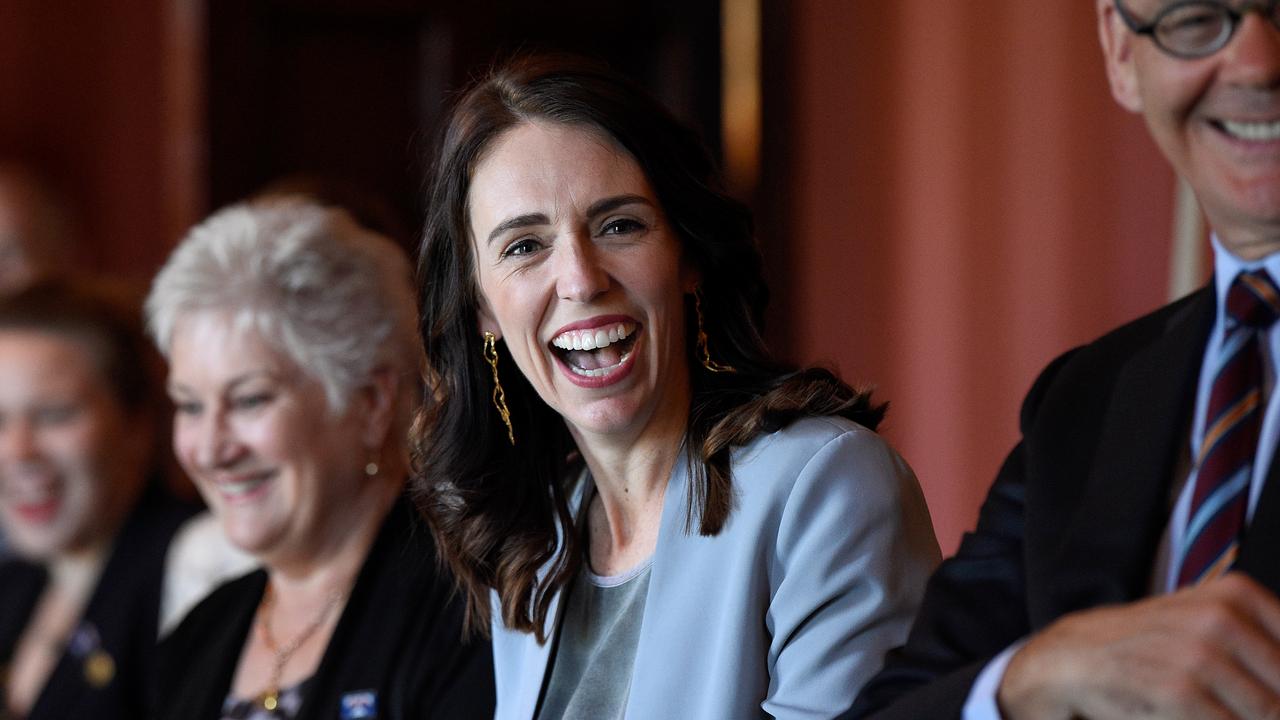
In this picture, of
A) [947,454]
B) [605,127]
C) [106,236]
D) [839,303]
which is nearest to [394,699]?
[605,127]

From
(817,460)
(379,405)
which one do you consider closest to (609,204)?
(817,460)

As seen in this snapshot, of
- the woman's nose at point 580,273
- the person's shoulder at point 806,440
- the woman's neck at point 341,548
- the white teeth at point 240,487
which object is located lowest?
the woman's neck at point 341,548

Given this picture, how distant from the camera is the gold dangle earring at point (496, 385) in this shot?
2154 mm

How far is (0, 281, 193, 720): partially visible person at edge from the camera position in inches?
137

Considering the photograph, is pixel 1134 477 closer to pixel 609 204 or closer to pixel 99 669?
pixel 609 204

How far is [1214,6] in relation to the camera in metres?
1.15

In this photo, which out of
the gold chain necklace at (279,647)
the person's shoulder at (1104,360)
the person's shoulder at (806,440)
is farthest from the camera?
the gold chain necklace at (279,647)

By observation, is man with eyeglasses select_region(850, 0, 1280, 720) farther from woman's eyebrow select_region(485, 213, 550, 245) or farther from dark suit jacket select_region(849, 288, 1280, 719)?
woman's eyebrow select_region(485, 213, 550, 245)

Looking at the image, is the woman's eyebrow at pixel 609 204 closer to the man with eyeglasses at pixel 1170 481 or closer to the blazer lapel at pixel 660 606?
the blazer lapel at pixel 660 606

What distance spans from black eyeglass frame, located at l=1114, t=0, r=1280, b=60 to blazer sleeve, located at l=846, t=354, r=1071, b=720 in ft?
1.16

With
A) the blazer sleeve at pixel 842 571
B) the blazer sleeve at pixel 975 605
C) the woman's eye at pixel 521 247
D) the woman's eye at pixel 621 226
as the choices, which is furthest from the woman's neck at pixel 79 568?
the blazer sleeve at pixel 975 605

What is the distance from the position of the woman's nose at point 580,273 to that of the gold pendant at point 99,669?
1811 mm

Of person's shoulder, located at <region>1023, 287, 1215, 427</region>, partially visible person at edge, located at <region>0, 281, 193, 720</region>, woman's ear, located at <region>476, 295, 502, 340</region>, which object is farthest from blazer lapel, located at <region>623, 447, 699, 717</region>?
partially visible person at edge, located at <region>0, 281, 193, 720</region>

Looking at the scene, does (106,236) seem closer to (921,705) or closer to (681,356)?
(681,356)
